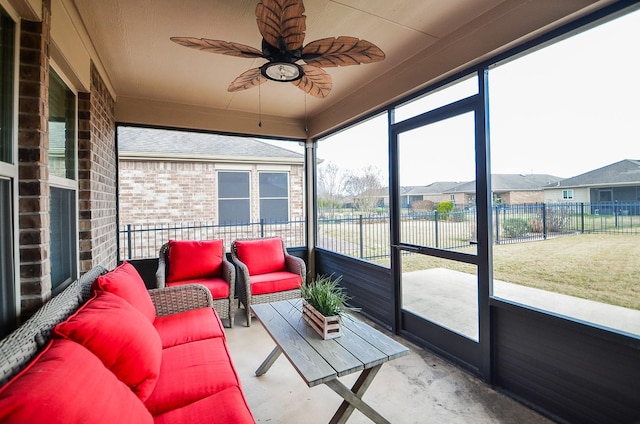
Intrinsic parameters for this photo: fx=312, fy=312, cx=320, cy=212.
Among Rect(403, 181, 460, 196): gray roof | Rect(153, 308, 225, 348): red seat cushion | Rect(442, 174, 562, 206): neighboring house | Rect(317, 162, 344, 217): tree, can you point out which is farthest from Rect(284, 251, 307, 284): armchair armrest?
Rect(442, 174, 562, 206): neighboring house

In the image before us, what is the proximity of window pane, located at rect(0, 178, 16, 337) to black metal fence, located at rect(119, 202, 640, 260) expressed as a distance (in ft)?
8.97

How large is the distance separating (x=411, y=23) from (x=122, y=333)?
2.54 metres

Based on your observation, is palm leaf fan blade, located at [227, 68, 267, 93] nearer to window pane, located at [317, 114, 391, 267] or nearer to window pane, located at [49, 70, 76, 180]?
window pane, located at [49, 70, 76, 180]

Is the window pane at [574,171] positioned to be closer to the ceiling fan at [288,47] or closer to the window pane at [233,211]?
the ceiling fan at [288,47]

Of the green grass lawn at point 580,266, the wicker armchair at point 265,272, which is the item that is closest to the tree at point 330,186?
the wicker armchair at point 265,272

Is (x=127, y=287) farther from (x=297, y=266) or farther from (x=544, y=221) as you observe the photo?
(x=544, y=221)

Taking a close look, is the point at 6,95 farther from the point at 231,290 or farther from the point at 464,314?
the point at 464,314

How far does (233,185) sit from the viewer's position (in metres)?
6.27

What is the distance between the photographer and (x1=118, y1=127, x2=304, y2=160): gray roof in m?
5.62

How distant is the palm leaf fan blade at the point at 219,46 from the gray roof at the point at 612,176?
210 cm

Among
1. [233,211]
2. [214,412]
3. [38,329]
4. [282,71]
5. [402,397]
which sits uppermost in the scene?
[282,71]

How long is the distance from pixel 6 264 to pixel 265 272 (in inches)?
101

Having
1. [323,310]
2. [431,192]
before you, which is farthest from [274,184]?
[323,310]

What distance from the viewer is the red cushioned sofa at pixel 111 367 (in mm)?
832
